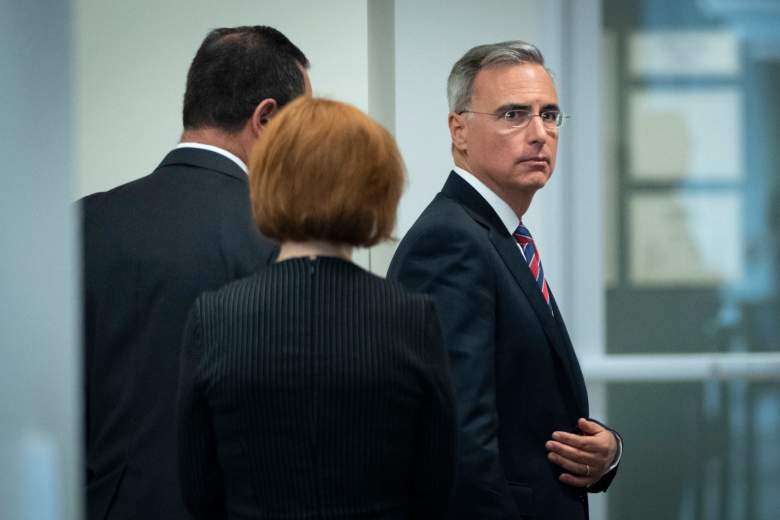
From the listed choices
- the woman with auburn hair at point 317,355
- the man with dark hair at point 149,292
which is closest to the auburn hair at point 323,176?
the woman with auburn hair at point 317,355

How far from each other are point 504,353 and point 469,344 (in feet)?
0.33

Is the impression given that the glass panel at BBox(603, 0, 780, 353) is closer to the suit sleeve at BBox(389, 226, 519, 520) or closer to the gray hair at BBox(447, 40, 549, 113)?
the gray hair at BBox(447, 40, 549, 113)

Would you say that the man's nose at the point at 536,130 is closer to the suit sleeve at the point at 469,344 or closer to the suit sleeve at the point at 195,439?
the suit sleeve at the point at 469,344

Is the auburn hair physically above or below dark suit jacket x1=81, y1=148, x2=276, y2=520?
above

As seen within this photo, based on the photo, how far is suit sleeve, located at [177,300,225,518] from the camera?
1467 mm

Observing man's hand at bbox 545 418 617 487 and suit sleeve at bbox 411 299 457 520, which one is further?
man's hand at bbox 545 418 617 487

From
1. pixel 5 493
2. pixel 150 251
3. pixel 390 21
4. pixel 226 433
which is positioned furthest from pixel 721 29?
pixel 5 493

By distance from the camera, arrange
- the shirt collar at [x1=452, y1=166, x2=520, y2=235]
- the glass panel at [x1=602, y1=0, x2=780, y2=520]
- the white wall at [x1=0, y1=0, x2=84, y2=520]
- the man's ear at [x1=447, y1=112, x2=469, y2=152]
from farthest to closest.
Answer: the glass panel at [x1=602, y1=0, x2=780, y2=520]
the man's ear at [x1=447, y1=112, x2=469, y2=152]
the shirt collar at [x1=452, y1=166, x2=520, y2=235]
the white wall at [x1=0, y1=0, x2=84, y2=520]

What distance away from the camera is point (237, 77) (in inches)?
79.5

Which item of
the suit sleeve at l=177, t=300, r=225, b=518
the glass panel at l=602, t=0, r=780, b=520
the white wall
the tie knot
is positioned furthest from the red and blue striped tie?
the white wall

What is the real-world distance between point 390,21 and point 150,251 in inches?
62.1

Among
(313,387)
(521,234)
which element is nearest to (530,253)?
(521,234)

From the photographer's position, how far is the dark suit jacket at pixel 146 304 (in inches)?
71.9

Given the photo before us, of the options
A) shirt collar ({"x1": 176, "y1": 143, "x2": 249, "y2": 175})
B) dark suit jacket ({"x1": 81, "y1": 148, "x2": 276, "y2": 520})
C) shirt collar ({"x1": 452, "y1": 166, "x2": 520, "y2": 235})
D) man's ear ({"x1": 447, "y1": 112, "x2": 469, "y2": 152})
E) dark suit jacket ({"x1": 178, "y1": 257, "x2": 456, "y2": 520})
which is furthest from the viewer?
man's ear ({"x1": 447, "y1": 112, "x2": 469, "y2": 152})
